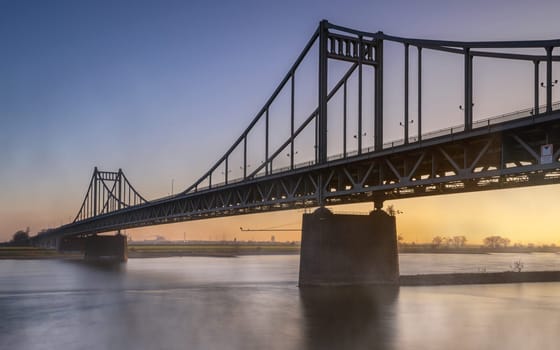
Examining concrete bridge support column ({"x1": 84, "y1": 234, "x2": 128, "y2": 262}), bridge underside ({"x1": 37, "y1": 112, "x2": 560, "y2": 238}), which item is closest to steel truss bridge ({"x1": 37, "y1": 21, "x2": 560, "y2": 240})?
bridge underside ({"x1": 37, "y1": 112, "x2": 560, "y2": 238})

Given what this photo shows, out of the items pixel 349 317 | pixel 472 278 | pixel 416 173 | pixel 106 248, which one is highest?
pixel 416 173

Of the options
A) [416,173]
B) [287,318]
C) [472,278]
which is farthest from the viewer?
[472,278]

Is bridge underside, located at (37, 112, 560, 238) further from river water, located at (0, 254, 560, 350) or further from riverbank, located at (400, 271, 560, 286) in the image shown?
riverbank, located at (400, 271, 560, 286)

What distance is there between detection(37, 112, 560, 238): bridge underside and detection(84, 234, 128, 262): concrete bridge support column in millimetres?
63852

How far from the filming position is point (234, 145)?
80.6 meters

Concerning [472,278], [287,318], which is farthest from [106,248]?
[287,318]

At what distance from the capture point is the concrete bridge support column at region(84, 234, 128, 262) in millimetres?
141000

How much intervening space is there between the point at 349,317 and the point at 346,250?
14.2m

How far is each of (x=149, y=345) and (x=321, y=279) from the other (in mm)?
23944

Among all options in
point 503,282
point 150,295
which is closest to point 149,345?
point 150,295

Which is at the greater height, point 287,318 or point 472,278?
point 472,278

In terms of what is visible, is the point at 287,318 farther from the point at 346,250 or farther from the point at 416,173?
the point at 416,173

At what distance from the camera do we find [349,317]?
37.6 meters

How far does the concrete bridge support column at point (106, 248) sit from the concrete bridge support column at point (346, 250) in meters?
96.0
